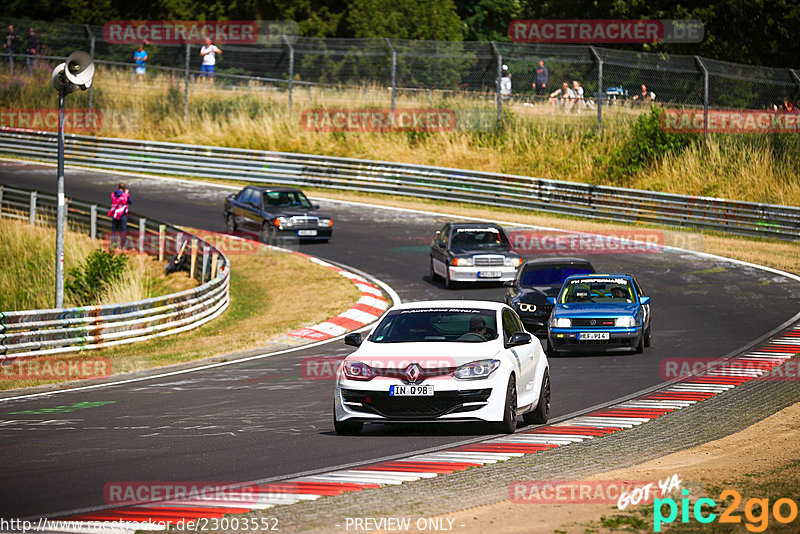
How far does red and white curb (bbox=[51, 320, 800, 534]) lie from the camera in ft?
27.5

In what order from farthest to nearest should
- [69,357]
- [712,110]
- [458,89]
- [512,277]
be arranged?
1. [458,89]
2. [712,110]
3. [512,277]
4. [69,357]

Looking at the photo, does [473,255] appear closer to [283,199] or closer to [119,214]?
[283,199]

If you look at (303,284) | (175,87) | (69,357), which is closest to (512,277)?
(303,284)

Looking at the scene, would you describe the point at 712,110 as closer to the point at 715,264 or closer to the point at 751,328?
the point at 715,264

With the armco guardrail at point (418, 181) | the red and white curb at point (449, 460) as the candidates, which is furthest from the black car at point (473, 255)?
the armco guardrail at point (418, 181)

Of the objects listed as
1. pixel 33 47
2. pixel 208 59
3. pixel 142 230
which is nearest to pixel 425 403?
pixel 142 230

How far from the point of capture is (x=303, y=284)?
2669 cm

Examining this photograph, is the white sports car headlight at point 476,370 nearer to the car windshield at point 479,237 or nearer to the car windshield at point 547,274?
the car windshield at point 547,274

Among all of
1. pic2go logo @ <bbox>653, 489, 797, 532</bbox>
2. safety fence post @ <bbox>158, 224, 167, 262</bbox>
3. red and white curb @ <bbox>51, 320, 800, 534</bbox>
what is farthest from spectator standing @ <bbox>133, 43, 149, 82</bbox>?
pic2go logo @ <bbox>653, 489, 797, 532</bbox>

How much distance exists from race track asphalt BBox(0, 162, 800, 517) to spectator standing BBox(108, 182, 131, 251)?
5.82 meters

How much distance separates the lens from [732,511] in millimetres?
7977

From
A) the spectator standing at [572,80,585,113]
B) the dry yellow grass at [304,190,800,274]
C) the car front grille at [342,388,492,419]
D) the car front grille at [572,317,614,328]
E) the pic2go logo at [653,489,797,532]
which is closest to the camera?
the pic2go logo at [653,489,797,532]

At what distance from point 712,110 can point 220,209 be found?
16.0m

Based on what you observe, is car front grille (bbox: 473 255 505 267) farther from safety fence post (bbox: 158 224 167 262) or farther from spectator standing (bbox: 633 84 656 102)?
spectator standing (bbox: 633 84 656 102)
